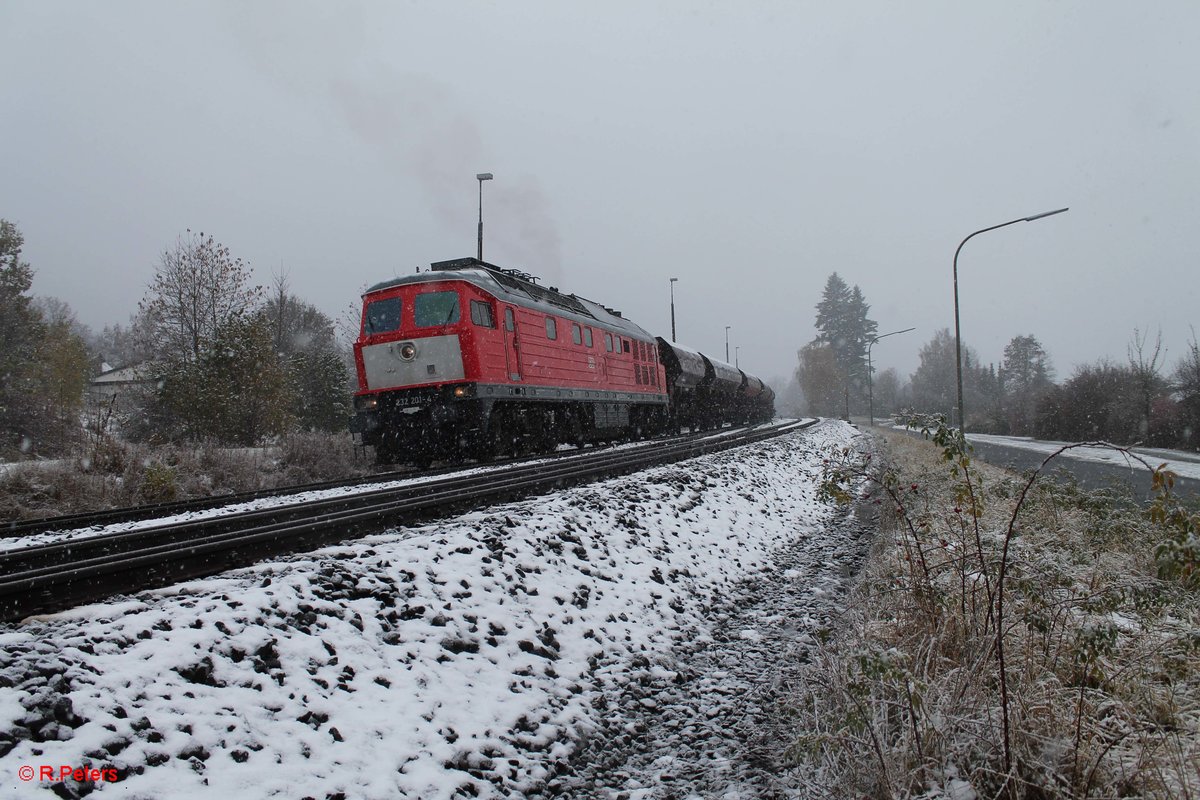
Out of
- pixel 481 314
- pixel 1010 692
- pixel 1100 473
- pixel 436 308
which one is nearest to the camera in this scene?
pixel 1010 692

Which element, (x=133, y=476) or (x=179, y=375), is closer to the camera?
(x=133, y=476)

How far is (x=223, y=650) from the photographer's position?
282cm

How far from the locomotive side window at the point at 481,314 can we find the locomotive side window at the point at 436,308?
0.97ft

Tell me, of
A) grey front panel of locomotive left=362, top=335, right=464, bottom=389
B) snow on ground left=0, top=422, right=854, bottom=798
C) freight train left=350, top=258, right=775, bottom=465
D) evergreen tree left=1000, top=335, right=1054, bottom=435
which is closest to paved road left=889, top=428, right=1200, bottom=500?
snow on ground left=0, top=422, right=854, bottom=798

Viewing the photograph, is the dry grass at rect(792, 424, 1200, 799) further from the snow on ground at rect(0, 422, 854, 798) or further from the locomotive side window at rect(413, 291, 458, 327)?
the locomotive side window at rect(413, 291, 458, 327)

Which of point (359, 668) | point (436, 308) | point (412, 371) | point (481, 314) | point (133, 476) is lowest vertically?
point (359, 668)

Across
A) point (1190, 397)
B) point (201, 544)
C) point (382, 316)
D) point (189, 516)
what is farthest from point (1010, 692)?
point (1190, 397)

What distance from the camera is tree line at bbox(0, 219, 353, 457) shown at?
17.1m

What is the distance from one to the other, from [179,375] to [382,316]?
28.9 ft

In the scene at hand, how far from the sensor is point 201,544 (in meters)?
4.65

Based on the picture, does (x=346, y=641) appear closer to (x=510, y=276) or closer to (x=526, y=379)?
(x=526, y=379)

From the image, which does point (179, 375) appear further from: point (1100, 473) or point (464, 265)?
point (1100, 473)

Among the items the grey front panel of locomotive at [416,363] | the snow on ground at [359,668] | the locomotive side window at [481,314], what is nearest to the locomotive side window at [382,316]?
the grey front panel of locomotive at [416,363]

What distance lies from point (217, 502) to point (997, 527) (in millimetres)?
8812
